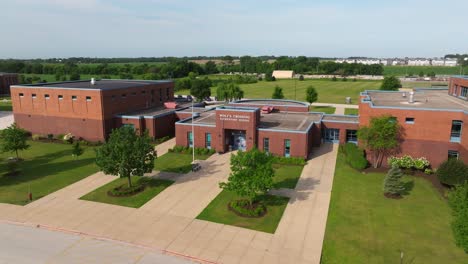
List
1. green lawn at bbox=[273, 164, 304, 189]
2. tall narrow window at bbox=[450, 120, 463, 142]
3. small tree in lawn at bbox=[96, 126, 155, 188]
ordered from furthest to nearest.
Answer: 1. tall narrow window at bbox=[450, 120, 463, 142]
2. green lawn at bbox=[273, 164, 304, 189]
3. small tree in lawn at bbox=[96, 126, 155, 188]

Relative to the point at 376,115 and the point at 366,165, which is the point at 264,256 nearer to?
the point at 366,165

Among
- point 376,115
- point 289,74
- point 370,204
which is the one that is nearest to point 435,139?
point 376,115

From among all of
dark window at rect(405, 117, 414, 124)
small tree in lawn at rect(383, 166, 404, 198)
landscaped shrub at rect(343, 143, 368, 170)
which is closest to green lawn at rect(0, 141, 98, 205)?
landscaped shrub at rect(343, 143, 368, 170)

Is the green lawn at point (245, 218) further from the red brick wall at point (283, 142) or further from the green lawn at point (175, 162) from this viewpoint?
the red brick wall at point (283, 142)

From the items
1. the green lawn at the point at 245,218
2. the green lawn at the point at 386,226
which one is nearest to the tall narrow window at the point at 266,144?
the green lawn at the point at 386,226

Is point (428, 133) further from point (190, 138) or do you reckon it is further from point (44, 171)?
point (44, 171)

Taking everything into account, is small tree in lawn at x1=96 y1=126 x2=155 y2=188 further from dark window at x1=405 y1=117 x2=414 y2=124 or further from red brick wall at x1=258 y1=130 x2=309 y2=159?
dark window at x1=405 y1=117 x2=414 y2=124

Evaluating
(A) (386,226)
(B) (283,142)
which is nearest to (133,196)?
(B) (283,142)

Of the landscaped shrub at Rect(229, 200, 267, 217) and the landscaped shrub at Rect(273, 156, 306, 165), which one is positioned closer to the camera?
the landscaped shrub at Rect(229, 200, 267, 217)
